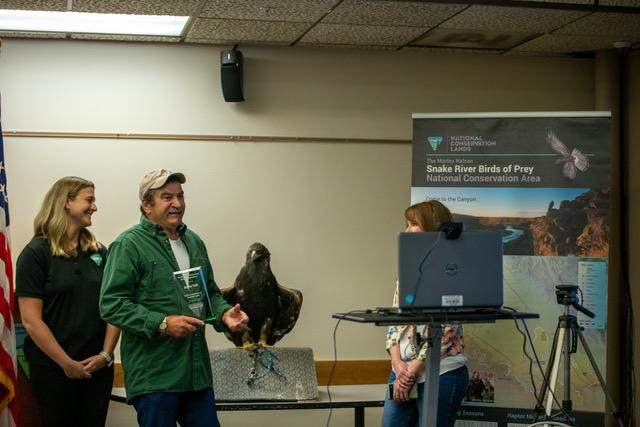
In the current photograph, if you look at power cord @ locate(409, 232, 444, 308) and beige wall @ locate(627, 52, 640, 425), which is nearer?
power cord @ locate(409, 232, 444, 308)

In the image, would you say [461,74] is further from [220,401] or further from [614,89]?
[220,401]

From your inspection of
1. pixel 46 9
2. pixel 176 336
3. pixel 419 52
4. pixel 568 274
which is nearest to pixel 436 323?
pixel 176 336

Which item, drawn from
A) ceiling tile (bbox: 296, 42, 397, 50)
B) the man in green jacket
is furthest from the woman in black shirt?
ceiling tile (bbox: 296, 42, 397, 50)

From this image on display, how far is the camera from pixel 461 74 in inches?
233

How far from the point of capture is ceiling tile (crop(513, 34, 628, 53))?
544 cm

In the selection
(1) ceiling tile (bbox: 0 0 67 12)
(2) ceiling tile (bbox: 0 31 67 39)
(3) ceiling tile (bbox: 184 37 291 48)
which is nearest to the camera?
(1) ceiling tile (bbox: 0 0 67 12)

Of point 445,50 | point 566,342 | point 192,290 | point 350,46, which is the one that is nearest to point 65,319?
point 192,290

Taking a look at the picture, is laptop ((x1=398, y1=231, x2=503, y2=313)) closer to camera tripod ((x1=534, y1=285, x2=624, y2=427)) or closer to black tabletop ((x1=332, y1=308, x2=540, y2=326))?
black tabletop ((x1=332, y1=308, x2=540, y2=326))

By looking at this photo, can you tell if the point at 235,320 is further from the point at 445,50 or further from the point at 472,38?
A: the point at 445,50

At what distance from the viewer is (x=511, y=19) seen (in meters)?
4.93

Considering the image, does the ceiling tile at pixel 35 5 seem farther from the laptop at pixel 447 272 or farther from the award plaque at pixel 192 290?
the laptop at pixel 447 272

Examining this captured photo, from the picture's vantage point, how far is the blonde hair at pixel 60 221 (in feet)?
13.0

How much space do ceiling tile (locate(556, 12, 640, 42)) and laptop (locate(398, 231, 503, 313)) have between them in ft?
8.01

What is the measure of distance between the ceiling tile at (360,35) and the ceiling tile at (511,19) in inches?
10.8
